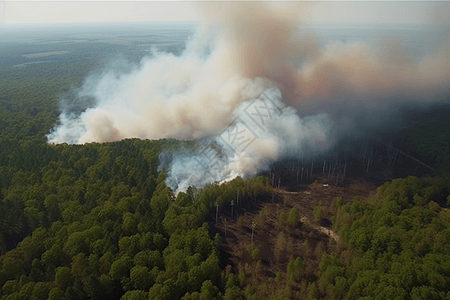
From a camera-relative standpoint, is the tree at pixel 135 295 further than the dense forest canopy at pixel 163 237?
No

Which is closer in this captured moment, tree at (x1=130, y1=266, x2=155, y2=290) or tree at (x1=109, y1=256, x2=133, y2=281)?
tree at (x1=130, y1=266, x2=155, y2=290)

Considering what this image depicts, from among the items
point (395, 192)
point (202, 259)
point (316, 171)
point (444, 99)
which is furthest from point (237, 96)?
point (444, 99)

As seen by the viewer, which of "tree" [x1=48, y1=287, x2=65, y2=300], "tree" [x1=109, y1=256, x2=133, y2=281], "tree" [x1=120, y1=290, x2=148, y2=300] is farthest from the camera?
"tree" [x1=109, y1=256, x2=133, y2=281]

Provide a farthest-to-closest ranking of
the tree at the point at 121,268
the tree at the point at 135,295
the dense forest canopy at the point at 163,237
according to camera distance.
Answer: the tree at the point at 121,268
the dense forest canopy at the point at 163,237
the tree at the point at 135,295

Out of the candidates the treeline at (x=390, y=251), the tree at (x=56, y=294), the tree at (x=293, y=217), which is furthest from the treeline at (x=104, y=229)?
the treeline at (x=390, y=251)

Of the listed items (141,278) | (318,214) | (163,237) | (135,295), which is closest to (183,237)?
(163,237)

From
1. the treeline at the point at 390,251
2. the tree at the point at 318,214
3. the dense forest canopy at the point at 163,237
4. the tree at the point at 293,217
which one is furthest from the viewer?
the tree at the point at 318,214

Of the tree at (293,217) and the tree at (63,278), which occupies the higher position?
the tree at (293,217)

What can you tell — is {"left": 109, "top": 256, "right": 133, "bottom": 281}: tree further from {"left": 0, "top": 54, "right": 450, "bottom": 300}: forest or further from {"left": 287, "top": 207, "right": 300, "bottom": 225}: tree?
{"left": 287, "top": 207, "right": 300, "bottom": 225}: tree

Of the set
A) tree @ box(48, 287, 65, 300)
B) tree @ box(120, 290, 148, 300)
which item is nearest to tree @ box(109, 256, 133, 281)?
tree @ box(120, 290, 148, 300)

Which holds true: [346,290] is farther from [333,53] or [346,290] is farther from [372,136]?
[333,53]

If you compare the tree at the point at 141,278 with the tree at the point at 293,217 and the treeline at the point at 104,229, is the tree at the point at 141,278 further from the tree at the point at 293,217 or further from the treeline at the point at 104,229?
the tree at the point at 293,217
